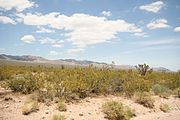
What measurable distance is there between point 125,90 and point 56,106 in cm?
628

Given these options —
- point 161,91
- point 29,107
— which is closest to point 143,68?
point 161,91

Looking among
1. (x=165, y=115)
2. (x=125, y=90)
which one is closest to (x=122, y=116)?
(x=165, y=115)

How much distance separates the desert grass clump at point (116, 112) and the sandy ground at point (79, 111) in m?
Result: 0.31

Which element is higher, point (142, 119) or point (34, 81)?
point (34, 81)

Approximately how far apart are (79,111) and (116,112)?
1.99 m

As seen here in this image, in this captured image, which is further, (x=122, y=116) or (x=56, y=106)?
(x=56, y=106)

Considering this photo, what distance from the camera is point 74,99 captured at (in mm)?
16688

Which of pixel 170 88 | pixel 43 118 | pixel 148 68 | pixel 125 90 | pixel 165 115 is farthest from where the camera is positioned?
pixel 148 68

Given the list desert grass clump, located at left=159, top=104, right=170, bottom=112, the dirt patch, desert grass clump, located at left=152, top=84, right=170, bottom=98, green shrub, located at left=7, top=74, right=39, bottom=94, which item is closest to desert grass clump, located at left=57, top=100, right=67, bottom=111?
the dirt patch

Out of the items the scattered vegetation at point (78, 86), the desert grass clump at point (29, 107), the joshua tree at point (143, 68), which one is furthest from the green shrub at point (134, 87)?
the joshua tree at point (143, 68)

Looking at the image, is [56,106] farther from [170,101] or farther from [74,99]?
[170,101]

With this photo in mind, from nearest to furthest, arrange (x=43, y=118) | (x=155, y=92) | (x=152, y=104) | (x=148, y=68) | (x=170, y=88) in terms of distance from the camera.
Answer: (x=43, y=118), (x=152, y=104), (x=155, y=92), (x=170, y=88), (x=148, y=68)

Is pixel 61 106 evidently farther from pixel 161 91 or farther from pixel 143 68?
pixel 143 68

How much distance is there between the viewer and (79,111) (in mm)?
14609
